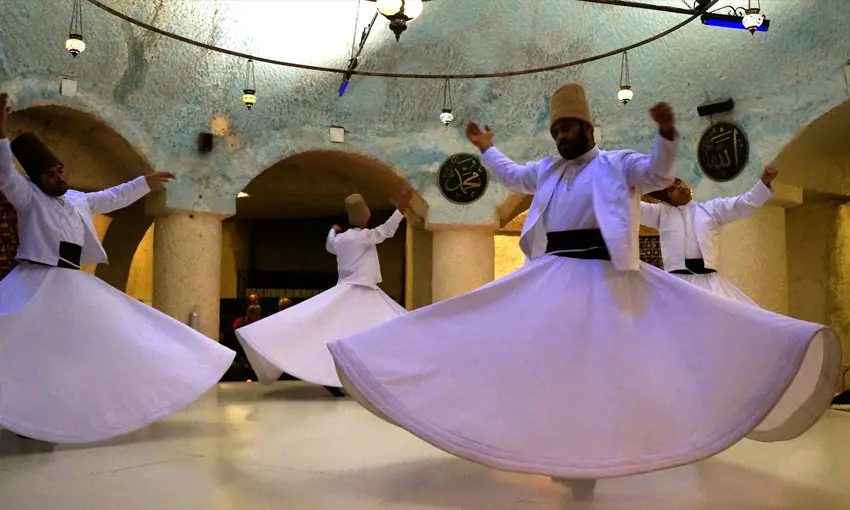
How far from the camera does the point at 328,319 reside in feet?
22.6

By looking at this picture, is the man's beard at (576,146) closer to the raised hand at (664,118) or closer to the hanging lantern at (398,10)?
the raised hand at (664,118)

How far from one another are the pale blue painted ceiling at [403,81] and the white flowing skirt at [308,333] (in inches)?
128

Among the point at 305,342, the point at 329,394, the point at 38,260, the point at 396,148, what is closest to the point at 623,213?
the point at 38,260

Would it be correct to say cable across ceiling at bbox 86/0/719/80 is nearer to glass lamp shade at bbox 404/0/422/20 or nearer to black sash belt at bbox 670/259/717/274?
black sash belt at bbox 670/259/717/274

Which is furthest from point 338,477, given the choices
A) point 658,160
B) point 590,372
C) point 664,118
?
point 664,118

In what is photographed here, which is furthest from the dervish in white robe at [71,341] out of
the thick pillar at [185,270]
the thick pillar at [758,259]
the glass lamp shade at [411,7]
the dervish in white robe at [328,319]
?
the thick pillar at [758,259]

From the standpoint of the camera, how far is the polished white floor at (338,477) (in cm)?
288

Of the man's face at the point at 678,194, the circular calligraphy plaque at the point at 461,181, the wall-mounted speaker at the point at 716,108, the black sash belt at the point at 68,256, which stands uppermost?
the wall-mounted speaker at the point at 716,108

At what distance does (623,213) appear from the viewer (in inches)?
121

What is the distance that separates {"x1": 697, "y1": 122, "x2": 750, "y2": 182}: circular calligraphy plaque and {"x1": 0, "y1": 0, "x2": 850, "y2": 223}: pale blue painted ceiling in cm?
12

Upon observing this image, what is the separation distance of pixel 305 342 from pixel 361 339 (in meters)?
3.83

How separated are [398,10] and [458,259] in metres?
5.25

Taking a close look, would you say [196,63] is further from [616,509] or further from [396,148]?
[616,509]

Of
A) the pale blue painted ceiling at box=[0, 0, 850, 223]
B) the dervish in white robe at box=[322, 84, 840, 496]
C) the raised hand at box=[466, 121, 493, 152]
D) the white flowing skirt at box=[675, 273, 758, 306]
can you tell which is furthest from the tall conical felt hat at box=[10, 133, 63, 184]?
the white flowing skirt at box=[675, 273, 758, 306]
